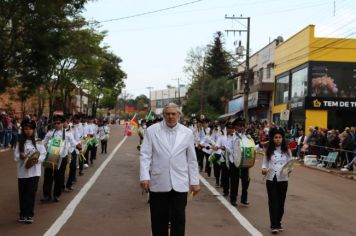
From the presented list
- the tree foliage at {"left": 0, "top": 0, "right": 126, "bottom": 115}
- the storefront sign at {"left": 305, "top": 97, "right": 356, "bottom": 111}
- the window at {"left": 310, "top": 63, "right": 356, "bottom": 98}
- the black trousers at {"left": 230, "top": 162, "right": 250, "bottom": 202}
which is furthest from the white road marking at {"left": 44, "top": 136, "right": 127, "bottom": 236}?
the window at {"left": 310, "top": 63, "right": 356, "bottom": 98}

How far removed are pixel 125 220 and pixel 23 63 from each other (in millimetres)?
15471

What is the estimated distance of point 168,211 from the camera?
664 centimetres

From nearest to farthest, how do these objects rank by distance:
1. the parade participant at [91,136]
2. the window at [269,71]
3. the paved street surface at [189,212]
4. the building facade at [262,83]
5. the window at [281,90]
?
1. the paved street surface at [189,212]
2. the parade participant at [91,136]
3. the window at [281,90]
4. the building facade at [262,83]
5. the window at [269,71]

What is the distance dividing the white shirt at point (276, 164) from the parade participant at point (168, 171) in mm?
2982

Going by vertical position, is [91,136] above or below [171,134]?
below

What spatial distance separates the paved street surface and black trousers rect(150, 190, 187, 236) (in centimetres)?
220

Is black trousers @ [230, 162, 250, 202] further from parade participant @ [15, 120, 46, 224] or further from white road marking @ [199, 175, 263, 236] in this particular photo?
parade participant @ [15, 120, 46, 224]

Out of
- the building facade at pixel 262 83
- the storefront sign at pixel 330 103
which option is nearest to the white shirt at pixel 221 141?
the storefront sign at pixel 330 103

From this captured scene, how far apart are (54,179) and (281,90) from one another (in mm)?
36523

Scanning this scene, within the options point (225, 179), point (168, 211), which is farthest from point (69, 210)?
point (168, 211)

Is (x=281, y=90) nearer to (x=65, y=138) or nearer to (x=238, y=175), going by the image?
(x=238, y=175)

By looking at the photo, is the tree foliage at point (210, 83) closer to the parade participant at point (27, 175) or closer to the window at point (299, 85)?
the window at point (299, 85)

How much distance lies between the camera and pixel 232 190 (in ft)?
39.3

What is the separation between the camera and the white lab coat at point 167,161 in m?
6.55
